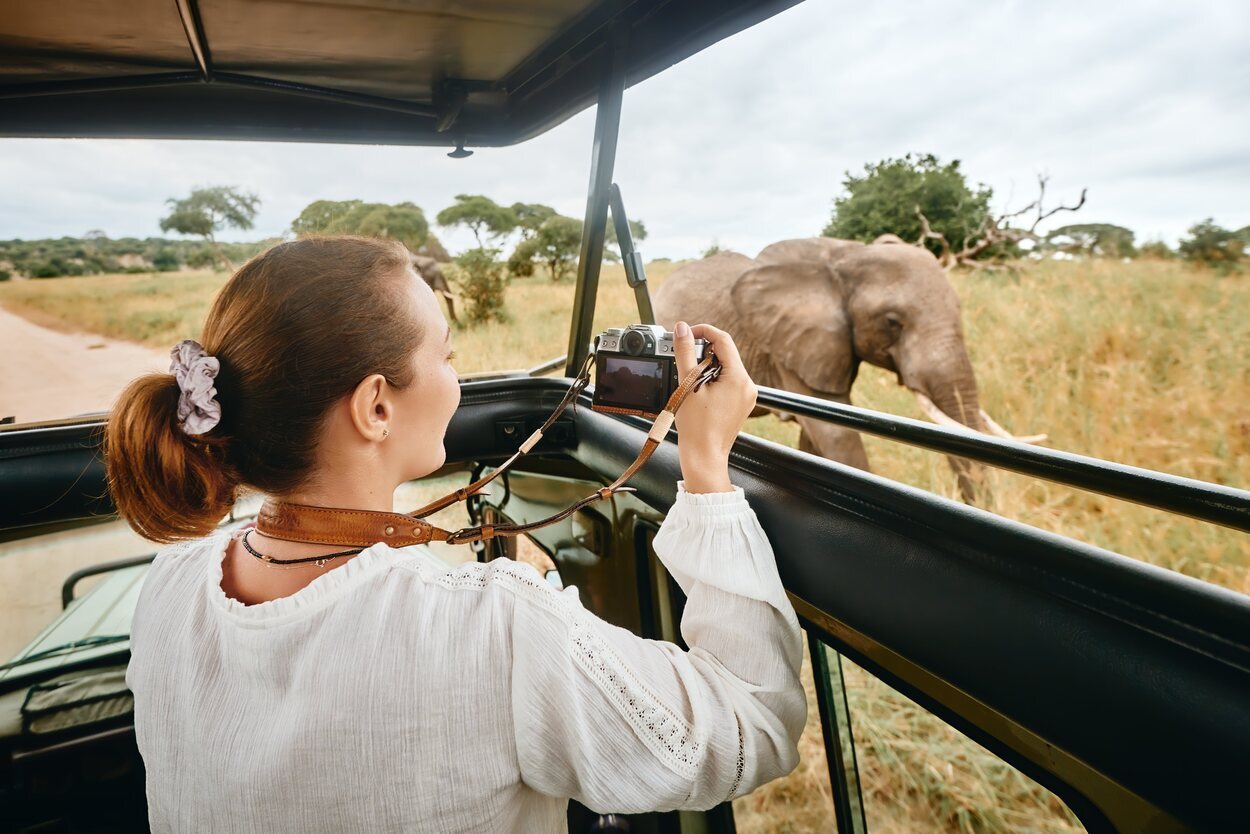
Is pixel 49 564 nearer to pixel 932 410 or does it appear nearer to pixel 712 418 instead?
pixel 712 418

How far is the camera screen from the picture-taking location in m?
1.03

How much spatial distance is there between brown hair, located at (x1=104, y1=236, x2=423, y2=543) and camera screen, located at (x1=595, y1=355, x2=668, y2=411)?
37 centimetres

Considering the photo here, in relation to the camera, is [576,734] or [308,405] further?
[308,405]

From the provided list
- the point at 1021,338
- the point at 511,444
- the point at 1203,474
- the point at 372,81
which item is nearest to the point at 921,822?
the point at 1203,474

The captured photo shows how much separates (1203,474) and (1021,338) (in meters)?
1.76

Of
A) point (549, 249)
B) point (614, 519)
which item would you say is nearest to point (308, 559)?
point (614, 519)

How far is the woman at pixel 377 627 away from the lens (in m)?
0.56

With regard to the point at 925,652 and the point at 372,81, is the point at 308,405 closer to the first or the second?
the point at 925,652

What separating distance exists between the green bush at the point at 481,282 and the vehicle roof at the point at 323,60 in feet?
1.76

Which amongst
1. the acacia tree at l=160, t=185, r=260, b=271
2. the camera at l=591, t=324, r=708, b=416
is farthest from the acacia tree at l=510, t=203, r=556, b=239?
the camera at l=591, t=324, r=708, b=416

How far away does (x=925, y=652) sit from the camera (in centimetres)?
72

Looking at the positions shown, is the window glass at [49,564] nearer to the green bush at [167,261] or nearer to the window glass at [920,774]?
the green bush at [167,261]

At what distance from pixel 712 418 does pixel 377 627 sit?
0.47 meters

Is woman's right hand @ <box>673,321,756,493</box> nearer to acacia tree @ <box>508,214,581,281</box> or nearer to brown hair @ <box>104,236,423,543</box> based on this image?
brown hair @ <box>104,236,423,543</box>
